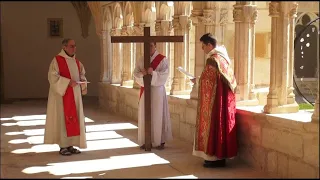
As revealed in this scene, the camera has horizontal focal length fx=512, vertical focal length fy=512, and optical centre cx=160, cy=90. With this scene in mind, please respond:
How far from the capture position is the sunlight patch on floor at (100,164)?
4867 millimetres

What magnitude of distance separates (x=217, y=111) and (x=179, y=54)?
8.52 feet

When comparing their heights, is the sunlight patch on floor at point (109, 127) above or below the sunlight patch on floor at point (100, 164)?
below

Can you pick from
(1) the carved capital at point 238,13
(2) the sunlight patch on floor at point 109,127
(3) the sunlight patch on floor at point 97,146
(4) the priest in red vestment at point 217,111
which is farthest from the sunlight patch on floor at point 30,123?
(4) the priest in red vestment at point 217,111

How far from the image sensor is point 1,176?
4602 mm

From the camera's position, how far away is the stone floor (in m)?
4.73

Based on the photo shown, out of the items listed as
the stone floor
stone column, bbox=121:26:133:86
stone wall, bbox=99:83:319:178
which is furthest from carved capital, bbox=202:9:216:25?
stone column, bbox=121:26:133:86

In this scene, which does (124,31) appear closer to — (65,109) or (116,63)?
(116,63)

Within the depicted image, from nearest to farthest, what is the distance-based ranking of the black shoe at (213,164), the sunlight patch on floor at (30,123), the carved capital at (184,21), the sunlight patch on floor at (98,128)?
the black shoe at (213,164) < the carved capital at (184,21) < the sunlight patch on floor at (98,128) < the sunlight patch on floor at (30,123)

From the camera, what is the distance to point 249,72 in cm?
587

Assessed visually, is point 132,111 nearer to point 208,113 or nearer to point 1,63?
point 208,113

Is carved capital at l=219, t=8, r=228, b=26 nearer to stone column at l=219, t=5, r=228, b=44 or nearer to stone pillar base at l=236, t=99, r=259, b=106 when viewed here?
stone column at l=219, t=5, r=228, b=44

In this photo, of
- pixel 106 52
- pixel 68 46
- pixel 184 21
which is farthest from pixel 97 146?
pixel 106 52

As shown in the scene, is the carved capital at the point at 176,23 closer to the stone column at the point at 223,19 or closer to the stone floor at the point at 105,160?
the stone column at the point at 223,19

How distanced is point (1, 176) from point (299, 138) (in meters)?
2.64
